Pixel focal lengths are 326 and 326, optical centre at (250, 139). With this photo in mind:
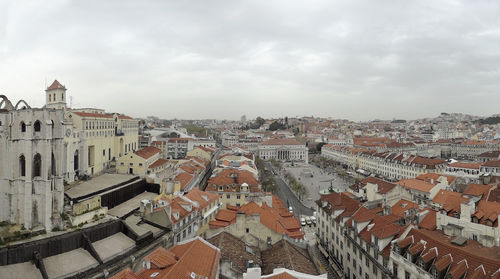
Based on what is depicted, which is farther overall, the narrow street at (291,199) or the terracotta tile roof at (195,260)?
the narrow street at (291,199)

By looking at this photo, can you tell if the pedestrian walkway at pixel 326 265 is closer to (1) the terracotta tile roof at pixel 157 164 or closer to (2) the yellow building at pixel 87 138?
(1) the terracotta tile roof at pixel 157 164

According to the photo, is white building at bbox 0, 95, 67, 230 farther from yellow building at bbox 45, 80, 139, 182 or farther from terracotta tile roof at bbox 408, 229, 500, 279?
terracotta tile roof at bbox 408, 229, 500, 279

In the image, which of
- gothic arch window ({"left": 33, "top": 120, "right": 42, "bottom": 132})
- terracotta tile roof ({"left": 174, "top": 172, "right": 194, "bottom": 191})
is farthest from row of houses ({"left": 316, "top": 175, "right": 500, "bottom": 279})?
gothic arch window ({"left": 33, "top": 120, "right": 42, "bottom": 132})

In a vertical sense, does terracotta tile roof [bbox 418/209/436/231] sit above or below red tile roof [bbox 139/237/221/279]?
below

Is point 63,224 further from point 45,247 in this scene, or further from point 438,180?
point 438,180

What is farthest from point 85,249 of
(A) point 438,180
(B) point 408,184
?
(A) point 438,180

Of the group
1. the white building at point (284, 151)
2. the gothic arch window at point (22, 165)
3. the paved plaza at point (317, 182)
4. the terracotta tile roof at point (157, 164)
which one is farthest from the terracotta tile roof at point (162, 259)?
the white building at point (284, 151)
